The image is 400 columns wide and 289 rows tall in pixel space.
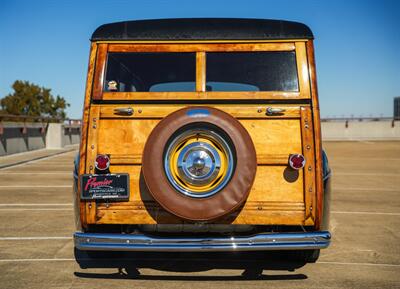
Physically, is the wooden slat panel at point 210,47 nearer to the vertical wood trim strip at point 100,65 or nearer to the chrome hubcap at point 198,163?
the vertical wood trim strip at point 100,65

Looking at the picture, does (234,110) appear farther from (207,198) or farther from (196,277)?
(196,277)

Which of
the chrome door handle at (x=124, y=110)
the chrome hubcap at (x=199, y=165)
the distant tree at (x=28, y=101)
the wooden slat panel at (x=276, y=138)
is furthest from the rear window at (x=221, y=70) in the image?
the distant tree at (x=28, y=101)

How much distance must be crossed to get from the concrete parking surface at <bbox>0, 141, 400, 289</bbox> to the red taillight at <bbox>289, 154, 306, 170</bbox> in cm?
109

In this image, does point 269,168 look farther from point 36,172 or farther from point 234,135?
point 36,172

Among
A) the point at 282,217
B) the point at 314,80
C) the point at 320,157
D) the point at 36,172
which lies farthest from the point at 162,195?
the point at 36,172

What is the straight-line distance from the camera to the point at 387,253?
5492mm

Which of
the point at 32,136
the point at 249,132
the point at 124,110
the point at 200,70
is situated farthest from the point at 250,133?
the point at 32,136

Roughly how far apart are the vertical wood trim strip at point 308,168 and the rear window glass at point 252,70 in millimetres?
441

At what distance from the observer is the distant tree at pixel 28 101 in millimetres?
72125

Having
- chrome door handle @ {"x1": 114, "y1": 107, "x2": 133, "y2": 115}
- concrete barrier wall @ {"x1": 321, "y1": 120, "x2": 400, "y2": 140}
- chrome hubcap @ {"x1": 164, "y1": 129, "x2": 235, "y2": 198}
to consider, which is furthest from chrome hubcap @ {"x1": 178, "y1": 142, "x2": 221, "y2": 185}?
concrete barrier wall @ {"x1": 321, "y1": 120, "x2": 400, "y2": 140}

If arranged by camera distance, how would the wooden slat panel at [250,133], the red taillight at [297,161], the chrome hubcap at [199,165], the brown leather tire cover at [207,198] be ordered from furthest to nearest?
1. the wooden slat panel at [250,133]
2. the red taillight at [297,161]
3. the chrome hubcap at [199,165]
4. the brown leather tire cover at [207,198]

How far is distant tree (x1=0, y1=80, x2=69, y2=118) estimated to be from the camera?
7212 centimetres

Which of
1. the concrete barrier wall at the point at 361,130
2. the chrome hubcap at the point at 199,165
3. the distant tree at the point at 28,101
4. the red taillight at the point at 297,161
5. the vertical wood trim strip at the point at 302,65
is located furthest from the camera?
the distant tree at the point at 28,101

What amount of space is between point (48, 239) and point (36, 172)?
8359 mm
